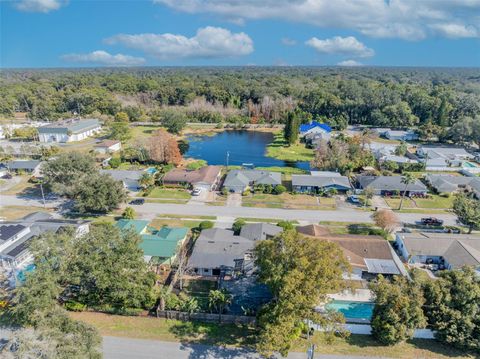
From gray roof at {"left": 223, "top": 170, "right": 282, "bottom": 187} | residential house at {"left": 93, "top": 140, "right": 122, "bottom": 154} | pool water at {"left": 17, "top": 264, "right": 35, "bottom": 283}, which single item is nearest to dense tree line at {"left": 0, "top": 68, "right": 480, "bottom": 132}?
residential house at {"left": 93, "top": 140, "right": 122, "bottom": 154}

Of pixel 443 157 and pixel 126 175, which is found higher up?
pixel 443 157

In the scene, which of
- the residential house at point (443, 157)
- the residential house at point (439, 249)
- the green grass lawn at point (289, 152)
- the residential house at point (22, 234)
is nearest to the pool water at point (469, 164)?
the residential house at point (443, 157)

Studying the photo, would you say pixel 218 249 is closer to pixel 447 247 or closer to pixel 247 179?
pixel 247 179

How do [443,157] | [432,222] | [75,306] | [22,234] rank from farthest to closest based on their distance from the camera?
[443,157] < [432,222] < [22,234] < [75,306]

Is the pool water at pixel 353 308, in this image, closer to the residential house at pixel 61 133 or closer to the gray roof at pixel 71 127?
the residential house at pixel 61 133

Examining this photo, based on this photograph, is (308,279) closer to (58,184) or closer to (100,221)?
(100,221)

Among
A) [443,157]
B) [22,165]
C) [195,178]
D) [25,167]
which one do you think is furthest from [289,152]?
[22,165]

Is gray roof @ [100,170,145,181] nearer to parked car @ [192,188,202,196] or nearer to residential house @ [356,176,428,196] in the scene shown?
parked car @ [192,188,202,196]
